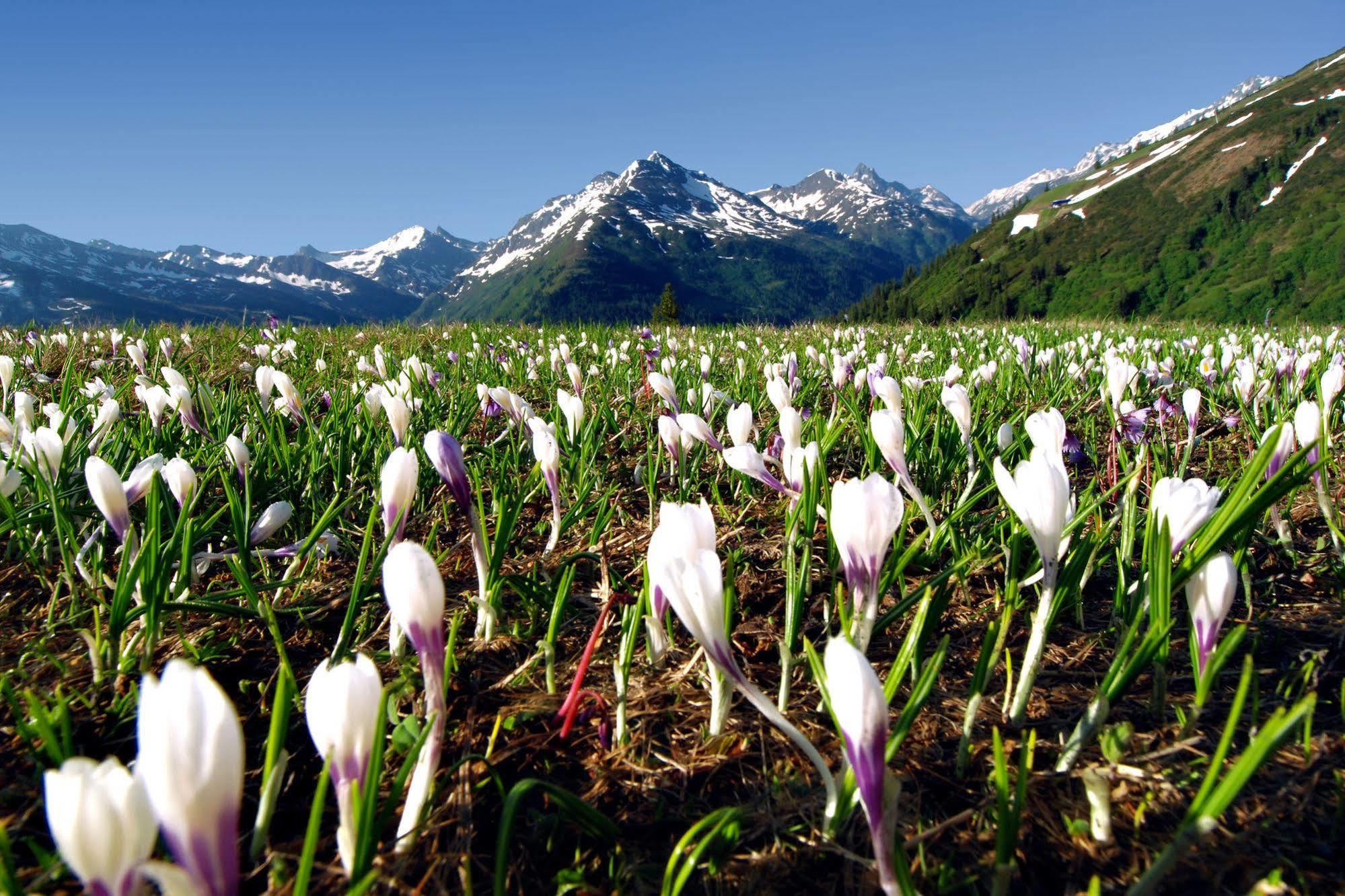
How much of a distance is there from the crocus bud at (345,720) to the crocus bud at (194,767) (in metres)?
0.14

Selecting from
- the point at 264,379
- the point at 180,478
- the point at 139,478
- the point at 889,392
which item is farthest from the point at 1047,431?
the point at 264,379

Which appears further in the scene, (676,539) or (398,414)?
(398,414)

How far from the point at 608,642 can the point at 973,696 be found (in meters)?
0.82

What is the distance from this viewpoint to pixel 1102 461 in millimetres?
3191

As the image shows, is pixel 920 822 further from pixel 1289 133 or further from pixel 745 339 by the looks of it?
pixel 1289 133

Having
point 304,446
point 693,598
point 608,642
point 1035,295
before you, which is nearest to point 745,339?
point 304,446

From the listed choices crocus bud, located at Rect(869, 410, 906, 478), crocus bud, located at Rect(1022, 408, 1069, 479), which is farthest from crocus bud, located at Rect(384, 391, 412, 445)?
crocus bud, located at Rect(1022, 408, 1069, 479)

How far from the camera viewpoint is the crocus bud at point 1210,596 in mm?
1162

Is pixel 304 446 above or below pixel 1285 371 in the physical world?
below

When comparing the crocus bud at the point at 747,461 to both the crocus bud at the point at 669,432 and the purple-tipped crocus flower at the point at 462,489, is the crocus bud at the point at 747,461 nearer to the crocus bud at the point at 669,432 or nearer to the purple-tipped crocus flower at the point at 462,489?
the crocus bud at the point at 669,432

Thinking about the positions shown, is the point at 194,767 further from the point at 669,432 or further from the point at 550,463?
the point at 669,432

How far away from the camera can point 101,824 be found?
71 centimetres

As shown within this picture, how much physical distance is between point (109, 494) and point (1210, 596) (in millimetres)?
2239

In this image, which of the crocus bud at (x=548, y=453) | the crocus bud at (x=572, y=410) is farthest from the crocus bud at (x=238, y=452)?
the crocus bud at (x=572, y=410)
